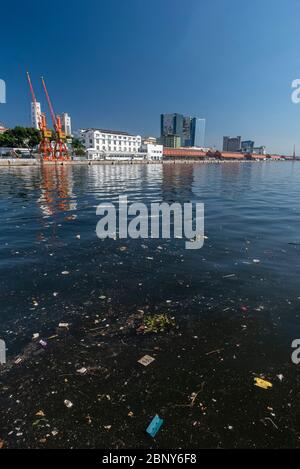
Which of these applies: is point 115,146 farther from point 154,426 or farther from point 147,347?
point 154,426

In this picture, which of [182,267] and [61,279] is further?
[182,267]

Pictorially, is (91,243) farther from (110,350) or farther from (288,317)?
(288,317)

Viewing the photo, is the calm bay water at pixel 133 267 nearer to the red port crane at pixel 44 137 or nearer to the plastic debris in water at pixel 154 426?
the plastic debris in water at pixel 154 426

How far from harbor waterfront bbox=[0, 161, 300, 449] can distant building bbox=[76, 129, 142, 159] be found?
138 meters

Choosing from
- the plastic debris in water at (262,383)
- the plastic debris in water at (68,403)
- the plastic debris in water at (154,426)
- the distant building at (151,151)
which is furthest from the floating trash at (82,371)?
the distant building at (151,151)

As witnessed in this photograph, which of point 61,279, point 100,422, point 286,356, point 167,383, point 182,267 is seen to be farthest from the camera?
point 182,267

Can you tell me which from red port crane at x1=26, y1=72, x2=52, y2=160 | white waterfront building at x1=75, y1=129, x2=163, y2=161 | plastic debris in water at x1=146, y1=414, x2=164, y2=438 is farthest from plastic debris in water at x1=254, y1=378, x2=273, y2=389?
white waterfront building at x1=75, y1=129, x2=163, y2=161

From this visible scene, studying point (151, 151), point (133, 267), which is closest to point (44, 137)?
point (151, 151)

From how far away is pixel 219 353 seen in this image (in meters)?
4.33

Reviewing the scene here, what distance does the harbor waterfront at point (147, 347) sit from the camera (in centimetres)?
314

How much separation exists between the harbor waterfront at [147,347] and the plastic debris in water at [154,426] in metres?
0.05

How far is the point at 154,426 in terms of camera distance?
3.15 meters

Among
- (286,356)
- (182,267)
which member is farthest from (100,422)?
(182,267)
